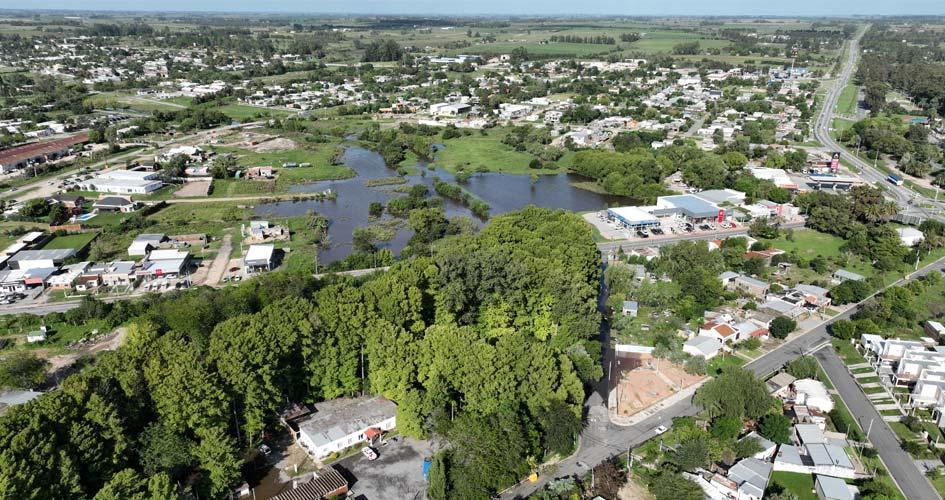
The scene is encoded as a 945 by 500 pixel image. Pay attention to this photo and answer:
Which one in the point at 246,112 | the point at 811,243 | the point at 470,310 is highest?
the point at 246,112

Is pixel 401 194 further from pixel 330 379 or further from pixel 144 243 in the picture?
pixel 330 379

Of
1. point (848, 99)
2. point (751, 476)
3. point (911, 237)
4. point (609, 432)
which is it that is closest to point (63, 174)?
point (609, 432)

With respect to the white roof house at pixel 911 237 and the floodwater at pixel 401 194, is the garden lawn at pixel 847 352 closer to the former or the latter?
the white roof house at pixel 911 237

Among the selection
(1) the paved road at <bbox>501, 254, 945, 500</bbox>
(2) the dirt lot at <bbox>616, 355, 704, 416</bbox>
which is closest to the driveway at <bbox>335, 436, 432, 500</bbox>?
(1) the paved road at <bbox>501, 254, 945, 500</bbox>

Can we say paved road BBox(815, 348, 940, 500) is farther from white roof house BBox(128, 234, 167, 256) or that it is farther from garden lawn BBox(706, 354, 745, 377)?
white roof house BBox(128, 234, 167, 256)

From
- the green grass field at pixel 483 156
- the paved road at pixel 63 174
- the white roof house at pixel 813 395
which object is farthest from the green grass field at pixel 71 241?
the white roof house at pixel 813 395

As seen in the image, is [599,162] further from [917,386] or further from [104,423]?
[104,423]
